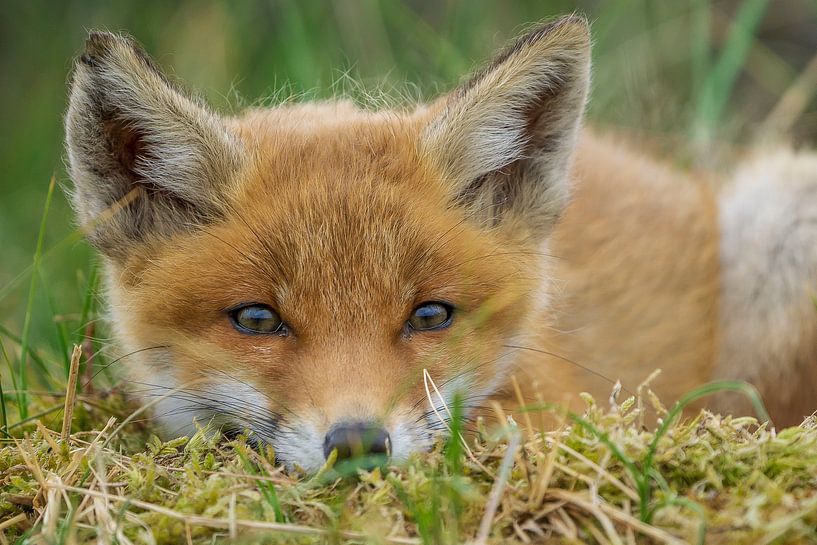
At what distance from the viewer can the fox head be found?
9.45 ft

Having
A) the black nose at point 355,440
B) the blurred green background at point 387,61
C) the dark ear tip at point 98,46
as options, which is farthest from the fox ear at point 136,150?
the blurred green background at point 387,61

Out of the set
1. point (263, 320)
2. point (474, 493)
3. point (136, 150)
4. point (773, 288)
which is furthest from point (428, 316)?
point (773, 288)

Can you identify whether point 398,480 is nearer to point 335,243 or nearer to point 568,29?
point 335,243

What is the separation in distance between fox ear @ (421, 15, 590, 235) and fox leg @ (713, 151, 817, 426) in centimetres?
181

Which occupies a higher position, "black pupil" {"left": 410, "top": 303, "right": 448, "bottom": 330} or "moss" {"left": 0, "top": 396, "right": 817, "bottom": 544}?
"black pupil" {"left": 410, "top": 303, "right": 448, "bottom": 330}

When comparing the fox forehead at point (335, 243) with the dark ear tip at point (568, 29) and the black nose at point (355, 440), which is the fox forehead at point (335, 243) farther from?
the dark ear tip at point (568, 29)

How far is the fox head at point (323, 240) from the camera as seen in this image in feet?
9.45

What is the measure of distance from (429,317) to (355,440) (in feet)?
2.26

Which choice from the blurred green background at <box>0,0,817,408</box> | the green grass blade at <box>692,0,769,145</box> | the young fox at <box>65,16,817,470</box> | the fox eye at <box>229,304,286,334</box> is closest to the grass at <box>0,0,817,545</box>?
the young fox at <box>65,16,817,470</box>

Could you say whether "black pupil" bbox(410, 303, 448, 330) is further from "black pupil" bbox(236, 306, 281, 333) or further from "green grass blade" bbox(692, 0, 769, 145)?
"green grass blade" bbox(692, 0, 769, 145)

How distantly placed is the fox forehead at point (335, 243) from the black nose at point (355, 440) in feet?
1.41

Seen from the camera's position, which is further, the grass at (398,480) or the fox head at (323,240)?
the fox head at (323,240)

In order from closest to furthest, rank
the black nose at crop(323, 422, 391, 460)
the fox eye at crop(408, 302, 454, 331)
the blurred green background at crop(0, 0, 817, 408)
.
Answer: the black nose at crop(323, 422, 391, 460) < the fox eye at crop(408, 302, 454, 331) < the blurred green background at crop(0, 0, 817, 408)

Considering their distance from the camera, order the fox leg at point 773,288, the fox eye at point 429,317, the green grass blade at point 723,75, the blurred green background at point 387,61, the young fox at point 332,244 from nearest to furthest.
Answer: the young fox at point 332,244 < the fox eye at point 429,317 < the fox leg at point 773,288 < the green grass blade at point 723,75 < the blurred green background at point 387,61
